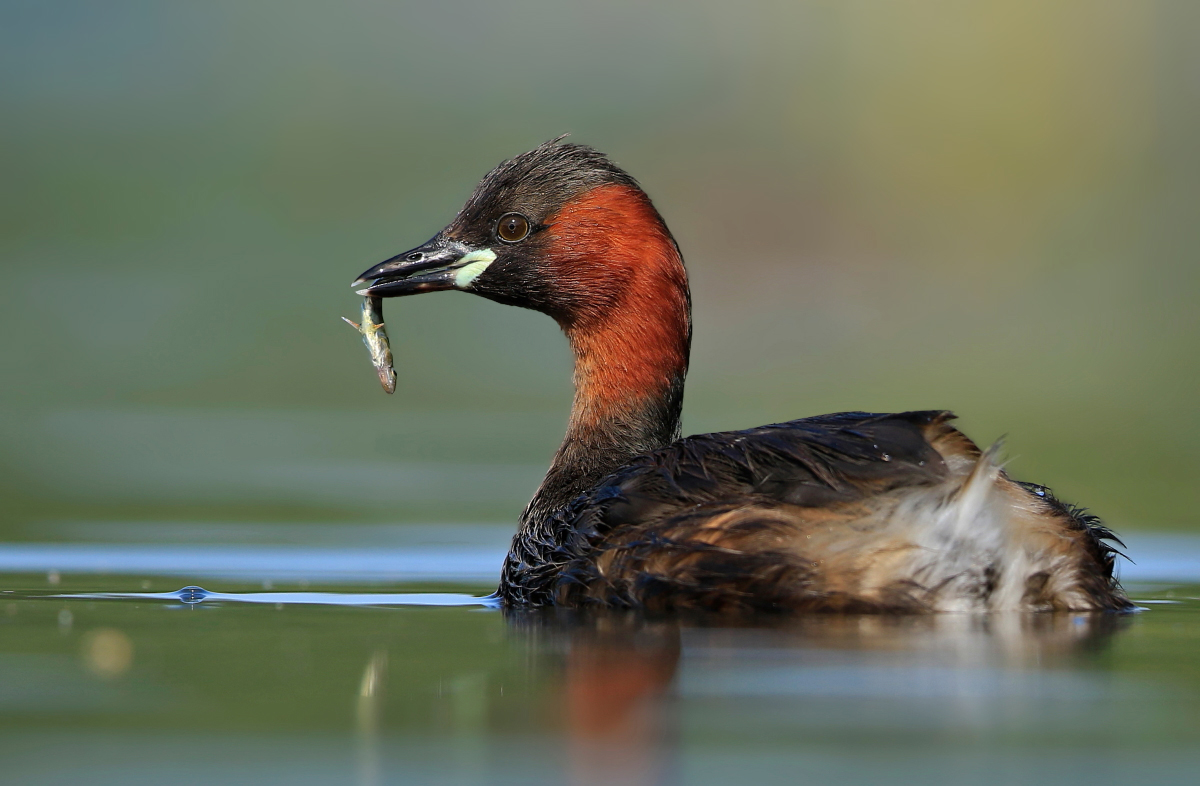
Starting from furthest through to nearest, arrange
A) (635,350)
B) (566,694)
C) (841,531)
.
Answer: (635,350)
(841,531)
(566,694)

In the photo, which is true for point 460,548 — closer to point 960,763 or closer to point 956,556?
point 956,556

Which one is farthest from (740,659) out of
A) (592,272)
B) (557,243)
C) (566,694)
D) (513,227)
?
(513,227)

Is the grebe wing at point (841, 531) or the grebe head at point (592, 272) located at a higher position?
the grebe head at point (592, 272)

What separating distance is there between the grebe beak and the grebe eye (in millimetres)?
91

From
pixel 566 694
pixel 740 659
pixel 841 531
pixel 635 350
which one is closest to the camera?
pixel 566 694

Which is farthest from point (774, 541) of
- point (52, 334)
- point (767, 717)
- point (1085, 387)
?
point (52, 334)

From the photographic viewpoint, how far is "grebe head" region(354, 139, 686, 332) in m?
7.74

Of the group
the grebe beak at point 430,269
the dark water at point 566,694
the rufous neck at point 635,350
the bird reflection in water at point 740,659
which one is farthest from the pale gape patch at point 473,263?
the bird reflection in water at point 740,659

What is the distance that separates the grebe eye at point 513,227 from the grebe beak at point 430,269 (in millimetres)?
91

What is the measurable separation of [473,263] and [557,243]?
0.36 metres

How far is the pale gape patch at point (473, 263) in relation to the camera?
7.84 metres

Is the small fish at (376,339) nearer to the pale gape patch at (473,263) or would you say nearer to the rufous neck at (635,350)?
the pale gape patch at (473,263)

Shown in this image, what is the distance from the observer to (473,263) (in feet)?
25.8

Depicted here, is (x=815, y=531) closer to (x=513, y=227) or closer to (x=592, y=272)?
(x=592, y=272)
